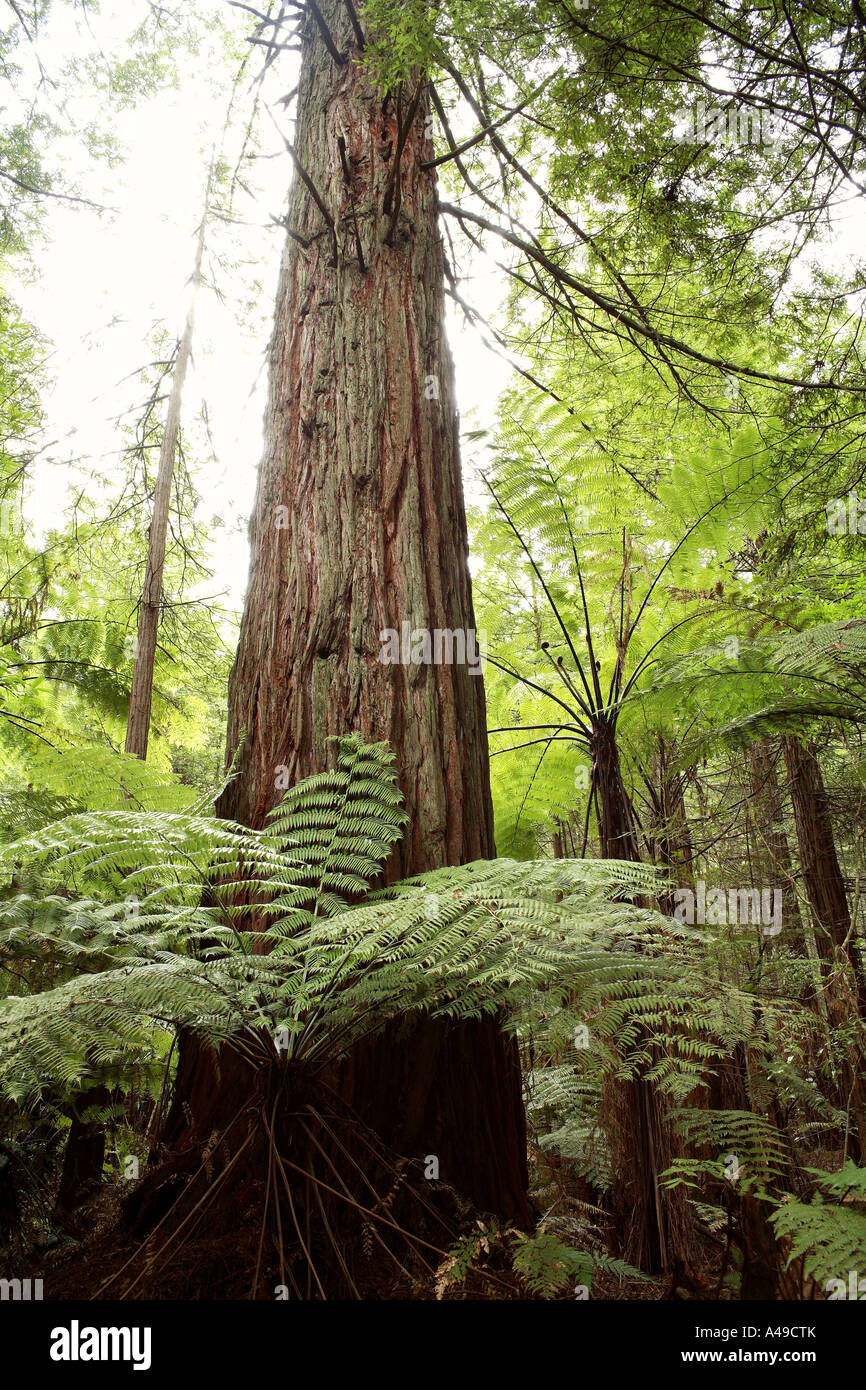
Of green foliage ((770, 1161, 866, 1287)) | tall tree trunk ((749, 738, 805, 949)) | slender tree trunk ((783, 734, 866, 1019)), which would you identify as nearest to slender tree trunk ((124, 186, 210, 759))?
tall tree trunk ((749, 738, 805, 949))

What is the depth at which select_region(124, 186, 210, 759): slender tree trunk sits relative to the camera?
5020 millimetres

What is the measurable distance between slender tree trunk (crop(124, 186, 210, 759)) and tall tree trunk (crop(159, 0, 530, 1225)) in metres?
3.02

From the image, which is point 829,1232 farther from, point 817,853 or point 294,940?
point 817,853

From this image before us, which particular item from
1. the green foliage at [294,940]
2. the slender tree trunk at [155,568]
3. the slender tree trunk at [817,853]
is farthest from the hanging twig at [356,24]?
the slender tree trunk at [817,853]

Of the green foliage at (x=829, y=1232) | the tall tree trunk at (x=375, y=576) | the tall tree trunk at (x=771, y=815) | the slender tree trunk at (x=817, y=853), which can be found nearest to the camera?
the green foliage at (x=829, y=1232)

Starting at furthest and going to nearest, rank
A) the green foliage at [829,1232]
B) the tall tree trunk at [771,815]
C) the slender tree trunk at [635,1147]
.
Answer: the tall tree trunk at [771,815]
the slender tree trunk at [635,1147]
the green foliage at [829,1232]

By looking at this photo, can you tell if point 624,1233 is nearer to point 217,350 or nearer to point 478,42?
point 478,42

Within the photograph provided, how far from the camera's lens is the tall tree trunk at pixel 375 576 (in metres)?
1.62

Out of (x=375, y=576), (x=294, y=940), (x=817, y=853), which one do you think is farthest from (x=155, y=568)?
(x=817, y=853)

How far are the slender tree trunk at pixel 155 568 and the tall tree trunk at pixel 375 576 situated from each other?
302 cm

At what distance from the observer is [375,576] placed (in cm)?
215

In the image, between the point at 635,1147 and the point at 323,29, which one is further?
the point at 323,29

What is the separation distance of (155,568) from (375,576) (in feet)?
12.7

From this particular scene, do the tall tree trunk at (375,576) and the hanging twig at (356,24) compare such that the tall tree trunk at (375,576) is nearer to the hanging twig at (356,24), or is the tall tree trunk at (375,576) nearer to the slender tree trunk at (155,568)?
the hanging twig at (356,24)
